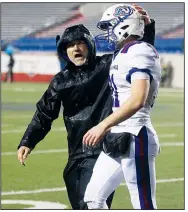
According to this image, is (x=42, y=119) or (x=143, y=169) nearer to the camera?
(x=143, y=169)

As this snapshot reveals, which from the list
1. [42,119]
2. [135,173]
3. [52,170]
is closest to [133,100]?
[135,173]

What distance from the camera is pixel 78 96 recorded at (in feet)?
18.4

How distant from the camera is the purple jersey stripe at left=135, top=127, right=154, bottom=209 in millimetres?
4859

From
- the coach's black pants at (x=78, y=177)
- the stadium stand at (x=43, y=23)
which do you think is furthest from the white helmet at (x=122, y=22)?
the stadium stand at (x=43, y=23)

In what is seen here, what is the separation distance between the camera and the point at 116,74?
16.1 feet

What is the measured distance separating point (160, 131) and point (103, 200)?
9623 mm

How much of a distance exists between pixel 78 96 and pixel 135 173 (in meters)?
0.97

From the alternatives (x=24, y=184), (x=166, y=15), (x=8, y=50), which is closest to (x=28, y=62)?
(x=8, y=50)

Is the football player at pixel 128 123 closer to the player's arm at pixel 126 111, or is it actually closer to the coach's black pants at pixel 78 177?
the player's arm at pixel 126 111

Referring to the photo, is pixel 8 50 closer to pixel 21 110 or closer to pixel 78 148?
pixel 21 110

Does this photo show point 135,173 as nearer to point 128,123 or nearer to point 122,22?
point 128,123

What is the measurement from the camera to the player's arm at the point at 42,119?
559 centimetres

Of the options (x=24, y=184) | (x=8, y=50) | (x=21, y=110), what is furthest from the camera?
(x=8, y=50)

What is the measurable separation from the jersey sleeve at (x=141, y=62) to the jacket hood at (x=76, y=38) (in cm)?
83
